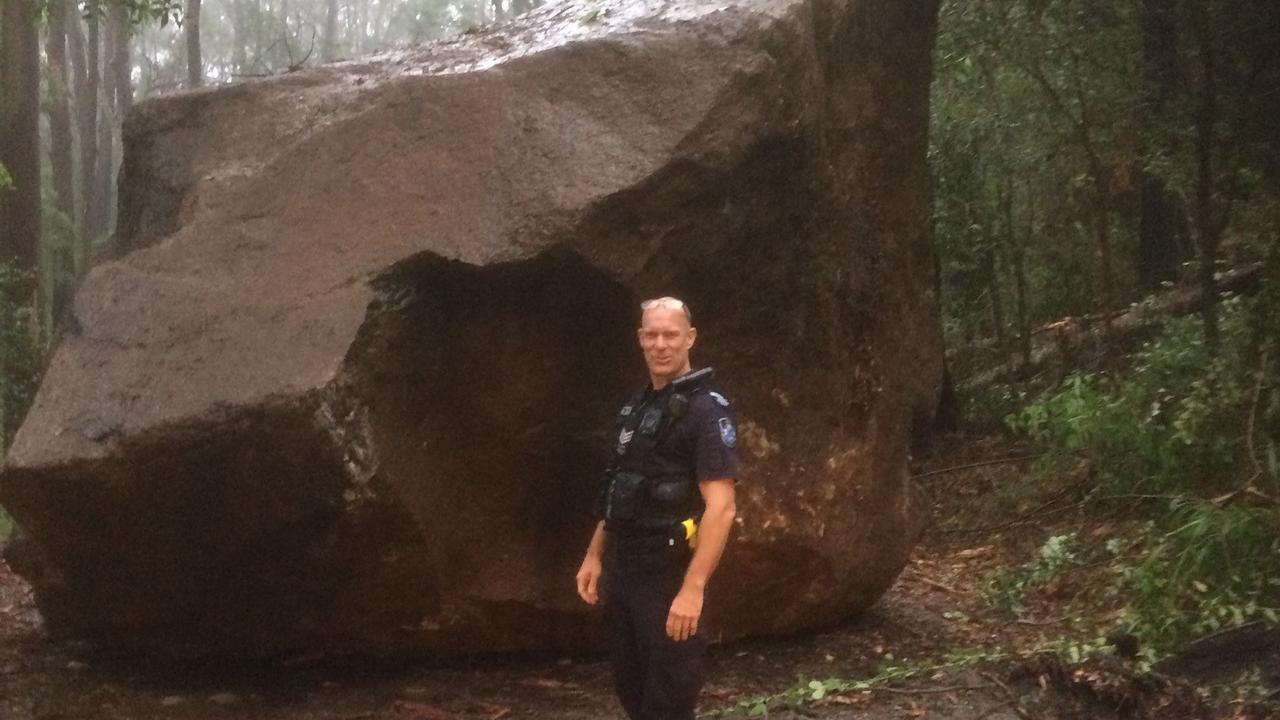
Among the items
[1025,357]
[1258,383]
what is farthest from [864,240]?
[1025,357]

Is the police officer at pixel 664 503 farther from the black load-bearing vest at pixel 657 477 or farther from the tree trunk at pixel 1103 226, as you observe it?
the tree trunk at pixel 1103 226

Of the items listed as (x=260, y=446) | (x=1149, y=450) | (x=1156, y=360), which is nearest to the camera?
(x=260, y=446)

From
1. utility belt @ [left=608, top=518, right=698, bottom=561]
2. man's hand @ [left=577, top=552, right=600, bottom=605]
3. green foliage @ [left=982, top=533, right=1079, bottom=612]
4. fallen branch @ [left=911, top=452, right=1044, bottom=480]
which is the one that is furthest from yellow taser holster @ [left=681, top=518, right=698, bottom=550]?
fallen branch @ [left=911, top=452, right=1044, bottom=480]

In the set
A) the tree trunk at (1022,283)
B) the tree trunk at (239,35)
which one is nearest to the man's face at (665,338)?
the tree trunk at (1022,283)

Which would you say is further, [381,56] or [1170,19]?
[1170,19]

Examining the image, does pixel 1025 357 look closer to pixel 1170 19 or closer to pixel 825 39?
pixel 1170 19

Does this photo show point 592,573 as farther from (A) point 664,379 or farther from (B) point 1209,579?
(B) point 1209,579

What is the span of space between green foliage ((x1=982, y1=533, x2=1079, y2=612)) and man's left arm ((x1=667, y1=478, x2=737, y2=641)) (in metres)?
3.27

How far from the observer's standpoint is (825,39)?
553cm

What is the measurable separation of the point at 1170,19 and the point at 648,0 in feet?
14.6

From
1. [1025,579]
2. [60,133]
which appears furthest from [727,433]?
[60,133]

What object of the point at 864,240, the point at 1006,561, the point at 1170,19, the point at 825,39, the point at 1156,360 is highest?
the point at 1170,19

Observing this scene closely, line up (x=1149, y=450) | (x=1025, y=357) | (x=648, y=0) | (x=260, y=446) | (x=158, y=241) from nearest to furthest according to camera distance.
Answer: (x=260, y=446) → (x=158, y=241) → (x=648, y=0) → (x=1149, y=450) → (x=1025, y=357)

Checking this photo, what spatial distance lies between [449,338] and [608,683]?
5.44ft
